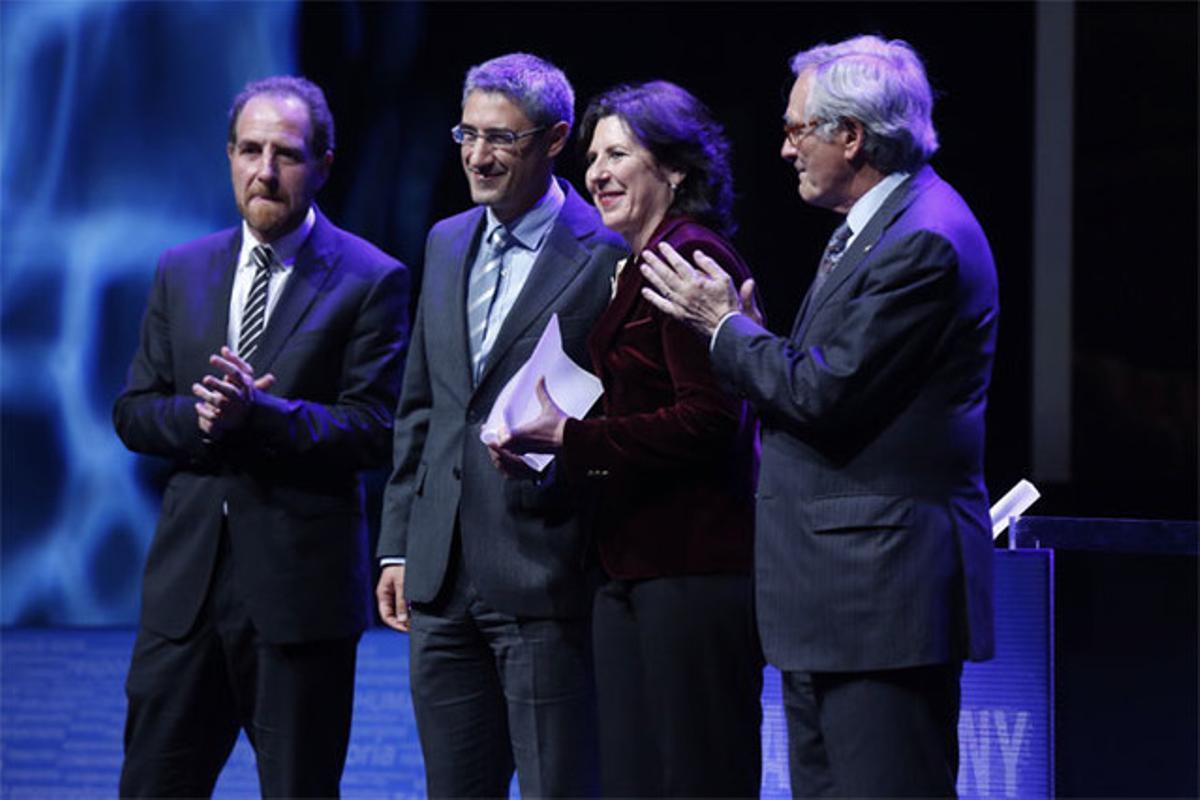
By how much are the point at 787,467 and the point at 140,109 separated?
4.31 meters

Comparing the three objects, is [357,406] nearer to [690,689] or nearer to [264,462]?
[264,462]

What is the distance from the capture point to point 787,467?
2.32 metres

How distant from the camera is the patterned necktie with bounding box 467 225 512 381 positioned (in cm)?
288

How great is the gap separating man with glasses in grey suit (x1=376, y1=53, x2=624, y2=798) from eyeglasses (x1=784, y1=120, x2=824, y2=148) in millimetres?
520

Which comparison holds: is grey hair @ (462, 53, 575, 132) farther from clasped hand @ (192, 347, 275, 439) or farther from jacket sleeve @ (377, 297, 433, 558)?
clasped hand @ (192, 347, 275, 439)

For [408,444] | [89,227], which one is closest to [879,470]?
[408,444]

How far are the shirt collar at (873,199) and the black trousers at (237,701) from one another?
116 centimetres

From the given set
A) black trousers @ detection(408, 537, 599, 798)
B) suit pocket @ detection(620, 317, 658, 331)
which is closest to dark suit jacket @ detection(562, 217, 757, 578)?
suit pocket @ detection(620, 317, 658, 331)

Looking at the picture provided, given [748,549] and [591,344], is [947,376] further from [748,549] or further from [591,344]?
[591,344]

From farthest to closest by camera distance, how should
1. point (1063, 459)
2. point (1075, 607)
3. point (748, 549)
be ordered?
1. point (1063, 459)
2. point (1075, 607)
3. point (748, 549)

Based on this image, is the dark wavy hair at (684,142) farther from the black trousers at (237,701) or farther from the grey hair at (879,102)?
the black trousers at (237,701)

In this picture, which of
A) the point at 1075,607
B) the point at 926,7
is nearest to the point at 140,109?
the point at 926,7

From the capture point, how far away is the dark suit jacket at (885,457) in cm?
A: 223

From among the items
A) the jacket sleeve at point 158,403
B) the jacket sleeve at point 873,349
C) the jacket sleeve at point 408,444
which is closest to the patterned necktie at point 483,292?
the jacket sleeve at point 408,444
